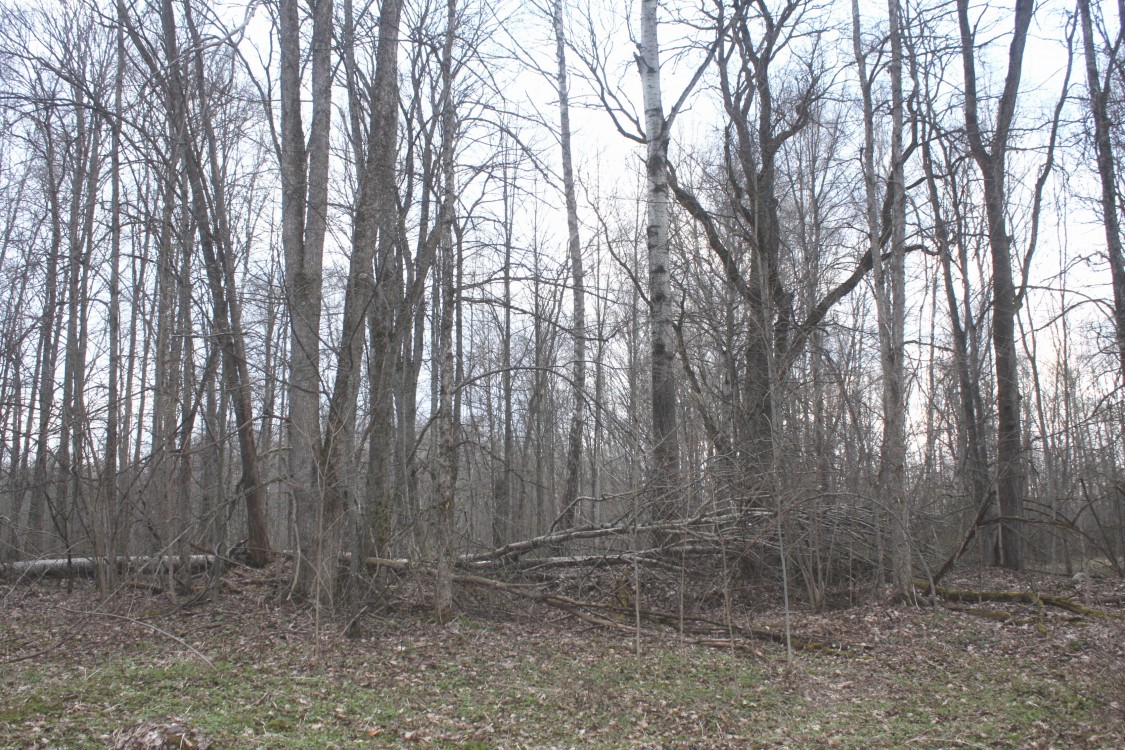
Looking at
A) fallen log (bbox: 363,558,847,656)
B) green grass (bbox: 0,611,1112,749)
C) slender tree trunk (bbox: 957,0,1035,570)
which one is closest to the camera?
green grass (bbox: 0,611,1112,749)

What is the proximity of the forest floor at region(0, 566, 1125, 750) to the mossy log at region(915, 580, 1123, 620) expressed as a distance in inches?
6.0

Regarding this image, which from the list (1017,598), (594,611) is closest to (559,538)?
(594,611)

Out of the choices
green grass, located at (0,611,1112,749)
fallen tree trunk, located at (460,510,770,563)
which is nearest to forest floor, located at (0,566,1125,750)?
green grass, located at (0,611,1112,749)

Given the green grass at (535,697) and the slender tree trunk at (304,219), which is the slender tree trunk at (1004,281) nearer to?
the green grass at (535,697)

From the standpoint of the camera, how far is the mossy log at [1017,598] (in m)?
7.28

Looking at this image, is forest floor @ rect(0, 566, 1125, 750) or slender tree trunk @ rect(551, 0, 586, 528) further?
slender tree trunk @ rect(551, 0, 586, 528)

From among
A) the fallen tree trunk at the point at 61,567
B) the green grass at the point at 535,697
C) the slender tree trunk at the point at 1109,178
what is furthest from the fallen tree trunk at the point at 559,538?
the slender tree trunk at the point at 1109,178

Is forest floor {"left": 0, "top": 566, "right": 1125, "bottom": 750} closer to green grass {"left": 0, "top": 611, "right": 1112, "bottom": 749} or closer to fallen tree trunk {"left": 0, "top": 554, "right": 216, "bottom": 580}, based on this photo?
green grass {"left": 0, "top": 611, "right": 1112, "bottom": 749}

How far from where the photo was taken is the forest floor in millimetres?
4316

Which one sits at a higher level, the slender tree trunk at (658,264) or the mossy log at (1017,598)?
the slender tree trunk at (658,264)

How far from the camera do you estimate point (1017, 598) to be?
26.5 feet

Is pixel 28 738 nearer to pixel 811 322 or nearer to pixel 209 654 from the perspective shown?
pixel 209 654

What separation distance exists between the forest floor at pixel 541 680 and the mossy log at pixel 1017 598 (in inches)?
6.0

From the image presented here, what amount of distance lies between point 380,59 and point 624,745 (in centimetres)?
623
